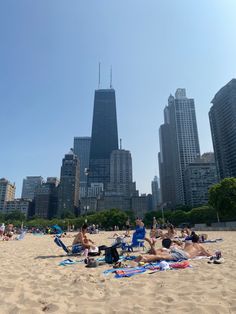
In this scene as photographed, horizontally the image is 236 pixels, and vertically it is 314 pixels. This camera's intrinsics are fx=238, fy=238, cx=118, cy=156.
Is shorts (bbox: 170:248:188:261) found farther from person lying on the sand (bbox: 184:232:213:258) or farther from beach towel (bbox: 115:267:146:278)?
beach towel (bbox: 115:267:146:278)

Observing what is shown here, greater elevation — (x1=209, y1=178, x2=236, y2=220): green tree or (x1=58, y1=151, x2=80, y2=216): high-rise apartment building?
(x1=58, y1=151, x2=80, y2=216): high-rise apartment building

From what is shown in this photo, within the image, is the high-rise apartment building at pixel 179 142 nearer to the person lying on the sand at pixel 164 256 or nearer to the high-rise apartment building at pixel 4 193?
the high-rise apartment building at pixel 4 193

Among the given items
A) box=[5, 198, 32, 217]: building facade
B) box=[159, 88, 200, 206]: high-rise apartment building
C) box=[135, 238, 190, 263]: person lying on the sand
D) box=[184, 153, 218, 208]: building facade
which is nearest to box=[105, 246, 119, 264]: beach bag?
box=[135, 238, 190, 263]: person lying on the sand

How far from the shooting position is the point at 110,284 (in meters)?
5.13

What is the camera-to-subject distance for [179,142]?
180000 mm

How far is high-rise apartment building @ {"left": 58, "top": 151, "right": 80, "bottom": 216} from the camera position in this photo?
170 meters

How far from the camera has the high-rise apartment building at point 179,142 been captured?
173625 mm

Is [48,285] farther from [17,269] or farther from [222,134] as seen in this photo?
[222,134]

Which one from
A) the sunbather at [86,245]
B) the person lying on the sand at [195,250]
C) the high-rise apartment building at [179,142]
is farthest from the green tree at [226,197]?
the high-rise apartment building at [179,142]

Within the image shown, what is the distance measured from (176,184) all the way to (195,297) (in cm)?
17175

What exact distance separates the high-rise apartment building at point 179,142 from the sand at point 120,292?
162616 millimetres

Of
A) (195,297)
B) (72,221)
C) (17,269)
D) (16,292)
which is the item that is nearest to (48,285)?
(16,292)

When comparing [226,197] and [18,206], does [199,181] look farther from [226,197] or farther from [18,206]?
[18,206]

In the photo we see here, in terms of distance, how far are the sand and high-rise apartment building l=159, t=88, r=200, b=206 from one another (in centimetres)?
16262
